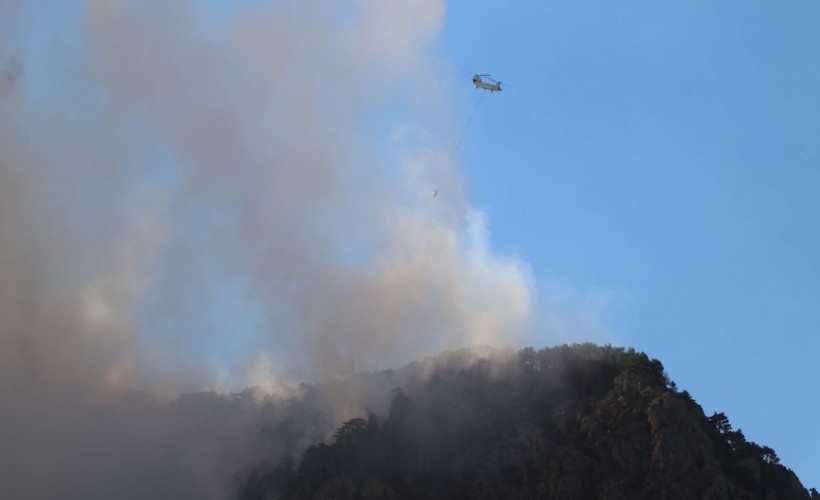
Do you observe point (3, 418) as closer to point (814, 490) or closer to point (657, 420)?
point (657, 420)

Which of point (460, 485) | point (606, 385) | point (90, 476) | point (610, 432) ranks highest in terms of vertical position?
point (606, 385)

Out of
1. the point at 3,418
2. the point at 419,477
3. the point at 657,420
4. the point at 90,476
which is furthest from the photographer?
the point at 3,418

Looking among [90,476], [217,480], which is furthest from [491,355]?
[90,476]

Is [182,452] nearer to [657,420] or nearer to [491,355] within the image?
[491,355]

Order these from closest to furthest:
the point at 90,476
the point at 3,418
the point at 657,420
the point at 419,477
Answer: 1. the point at 657,420
2. the point at 419,477
3. the point at 90,476
4. the point at 3,418

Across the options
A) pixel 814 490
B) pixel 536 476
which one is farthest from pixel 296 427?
pixel 814 490

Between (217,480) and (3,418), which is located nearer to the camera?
(217,480)

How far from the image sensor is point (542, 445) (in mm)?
125312

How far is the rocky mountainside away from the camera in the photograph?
392 ft

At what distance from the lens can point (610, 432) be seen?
124312 millimetres

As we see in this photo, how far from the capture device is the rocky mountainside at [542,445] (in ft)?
392

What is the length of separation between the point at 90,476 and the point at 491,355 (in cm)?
6105

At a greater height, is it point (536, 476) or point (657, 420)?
point (657, 420)

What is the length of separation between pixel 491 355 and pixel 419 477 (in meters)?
26.2
